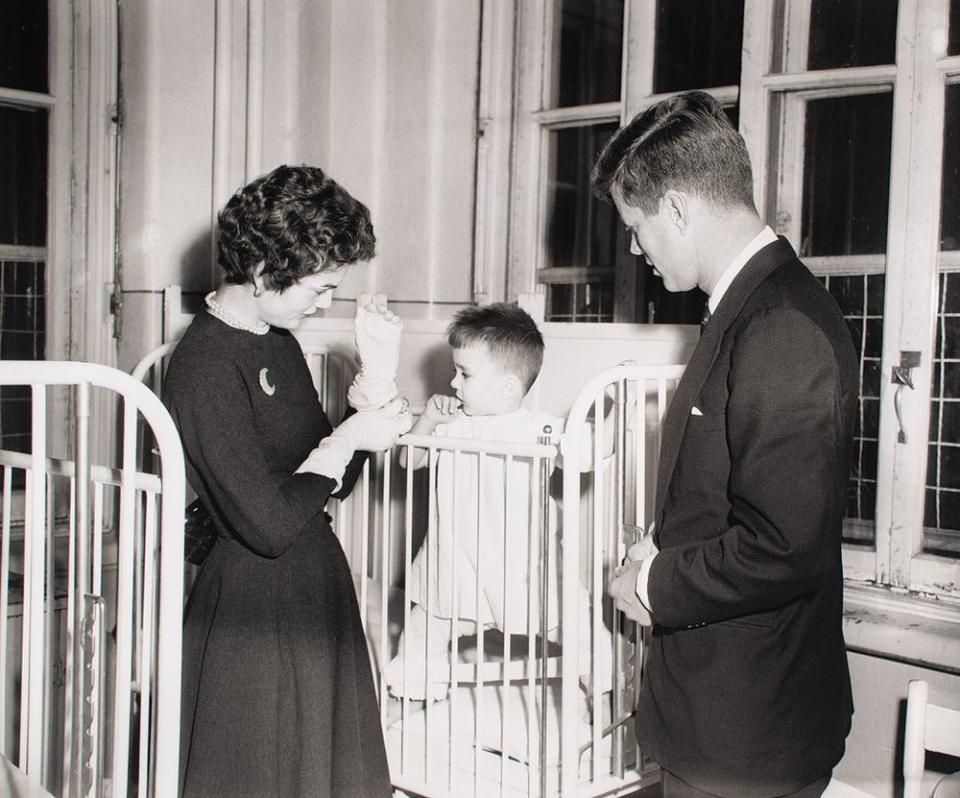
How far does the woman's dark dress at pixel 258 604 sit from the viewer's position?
1.58 meters

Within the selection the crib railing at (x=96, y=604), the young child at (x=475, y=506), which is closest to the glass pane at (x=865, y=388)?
the young child at (x=475, y=506)

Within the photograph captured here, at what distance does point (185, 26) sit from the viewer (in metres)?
2.69

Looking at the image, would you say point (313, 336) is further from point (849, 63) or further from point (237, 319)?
point (849, 63)

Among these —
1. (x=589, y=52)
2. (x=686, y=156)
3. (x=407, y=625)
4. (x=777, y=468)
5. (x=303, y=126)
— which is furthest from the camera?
(x=303, y=126)

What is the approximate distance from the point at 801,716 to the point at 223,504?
951 mm

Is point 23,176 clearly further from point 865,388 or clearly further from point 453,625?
Answer: point 865,388

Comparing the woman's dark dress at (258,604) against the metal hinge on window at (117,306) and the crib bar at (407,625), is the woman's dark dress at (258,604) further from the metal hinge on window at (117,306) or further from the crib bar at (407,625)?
the metal hinge on window at (117,306)

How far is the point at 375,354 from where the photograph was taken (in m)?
1.85

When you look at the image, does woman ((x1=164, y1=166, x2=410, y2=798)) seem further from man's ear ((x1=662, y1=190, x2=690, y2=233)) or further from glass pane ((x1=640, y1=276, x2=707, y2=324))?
glass pane ((x1=640, y1=276, x2=707, y2=324))

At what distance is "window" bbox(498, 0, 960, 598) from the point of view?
2.20 metres

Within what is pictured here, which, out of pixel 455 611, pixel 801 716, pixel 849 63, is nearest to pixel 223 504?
pixel 455 611

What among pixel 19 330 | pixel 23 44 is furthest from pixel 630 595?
pixel 23 44

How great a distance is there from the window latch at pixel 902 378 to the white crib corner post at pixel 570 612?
0.92 metres

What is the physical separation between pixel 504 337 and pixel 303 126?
48.4 inches
